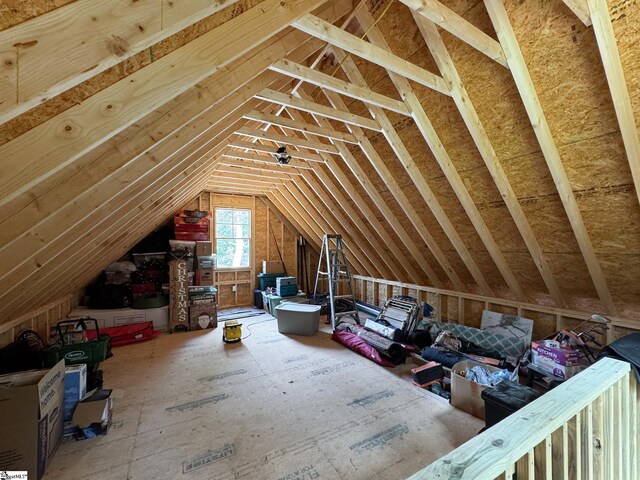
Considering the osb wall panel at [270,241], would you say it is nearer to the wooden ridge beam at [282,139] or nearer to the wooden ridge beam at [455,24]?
the wooden ridge beam at [282,139]

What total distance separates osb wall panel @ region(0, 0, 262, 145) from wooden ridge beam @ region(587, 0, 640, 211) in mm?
1898

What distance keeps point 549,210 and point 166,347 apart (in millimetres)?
5249

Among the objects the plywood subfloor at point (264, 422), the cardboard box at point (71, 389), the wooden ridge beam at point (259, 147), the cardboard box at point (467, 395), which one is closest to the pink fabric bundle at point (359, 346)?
the plywood subfloor at point (264, 422)

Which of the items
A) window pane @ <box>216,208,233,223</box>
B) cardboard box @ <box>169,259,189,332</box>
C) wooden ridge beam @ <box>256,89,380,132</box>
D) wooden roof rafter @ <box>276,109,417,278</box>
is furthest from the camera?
window pane @ <box>216,208,233,223</box>

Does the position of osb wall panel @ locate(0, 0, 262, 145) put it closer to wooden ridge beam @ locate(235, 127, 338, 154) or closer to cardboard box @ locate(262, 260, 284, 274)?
wooden ridge beam @ locate(235, 127, 338, 154)

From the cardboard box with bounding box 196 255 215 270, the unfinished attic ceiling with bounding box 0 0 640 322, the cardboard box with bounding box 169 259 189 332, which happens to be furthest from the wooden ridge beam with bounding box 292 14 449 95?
the cardboard box with bounding box 196 255 215 270

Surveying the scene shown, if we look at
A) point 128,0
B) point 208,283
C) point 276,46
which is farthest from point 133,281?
point 128,0

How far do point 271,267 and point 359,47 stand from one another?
562 centimetres

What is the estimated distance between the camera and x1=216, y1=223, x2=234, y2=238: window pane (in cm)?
669

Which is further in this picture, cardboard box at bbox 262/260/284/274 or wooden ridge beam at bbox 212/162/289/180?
cardboard box at bbox 262/260/284/274

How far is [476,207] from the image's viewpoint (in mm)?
2996

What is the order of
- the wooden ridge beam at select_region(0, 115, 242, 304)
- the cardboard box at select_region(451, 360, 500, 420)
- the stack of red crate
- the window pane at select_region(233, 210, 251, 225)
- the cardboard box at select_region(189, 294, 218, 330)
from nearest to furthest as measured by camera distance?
the wooden ridge beam at select_region(0, 115, 242, 304) < the cardboard box at select_region(451, 360, 500, 420) < the cardboard box at select_region(189, 294, 218, 330) < the stack of red crate < the window pane at select_region(233, 210, 251, 225)

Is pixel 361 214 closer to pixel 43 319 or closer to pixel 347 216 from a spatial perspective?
pixel 347 216

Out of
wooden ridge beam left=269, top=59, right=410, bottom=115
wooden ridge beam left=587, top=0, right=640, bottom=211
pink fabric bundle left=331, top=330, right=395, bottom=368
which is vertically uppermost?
wooden ridge beam left=269, top=59, right=410, bottom=115
